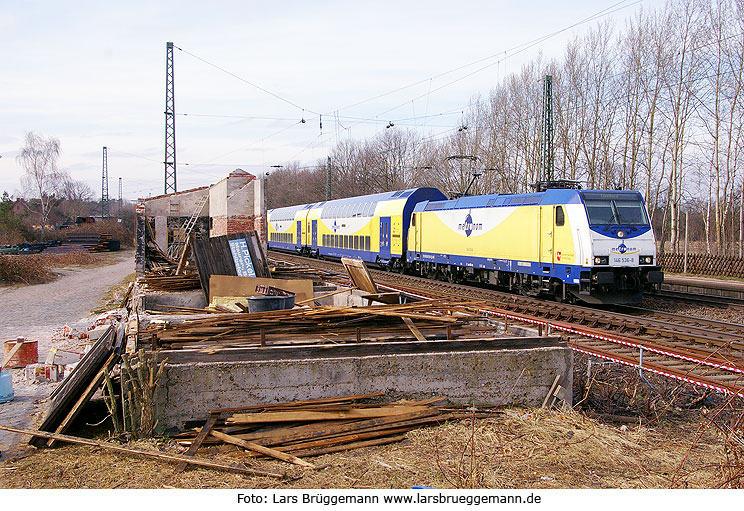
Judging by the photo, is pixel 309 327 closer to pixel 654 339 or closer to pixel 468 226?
pixel 654 339

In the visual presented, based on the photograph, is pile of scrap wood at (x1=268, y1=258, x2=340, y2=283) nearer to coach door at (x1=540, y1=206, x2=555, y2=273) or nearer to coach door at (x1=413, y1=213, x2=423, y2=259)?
coach door at (x1=540, y1=206, x2=555, y2=273)

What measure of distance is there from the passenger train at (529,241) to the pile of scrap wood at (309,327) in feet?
24.6

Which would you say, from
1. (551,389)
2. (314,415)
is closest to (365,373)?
(314,415)

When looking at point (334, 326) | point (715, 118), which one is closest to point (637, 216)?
point (334, 326)

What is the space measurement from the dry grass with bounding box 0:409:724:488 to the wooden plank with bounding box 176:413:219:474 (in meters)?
0.07

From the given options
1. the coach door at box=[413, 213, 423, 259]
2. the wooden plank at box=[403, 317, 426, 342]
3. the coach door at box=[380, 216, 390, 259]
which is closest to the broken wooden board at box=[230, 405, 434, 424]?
the wooden plank at box=[403, 317, 426, 342]

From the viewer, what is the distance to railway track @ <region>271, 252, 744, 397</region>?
8711 millimetres

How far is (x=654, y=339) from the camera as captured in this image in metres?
11.1

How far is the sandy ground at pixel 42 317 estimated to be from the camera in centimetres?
730

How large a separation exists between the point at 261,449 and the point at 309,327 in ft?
7.47

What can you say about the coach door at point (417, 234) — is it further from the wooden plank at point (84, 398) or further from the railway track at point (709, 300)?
the wooden plank at point (84, 398)

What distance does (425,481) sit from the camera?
16.5 ft

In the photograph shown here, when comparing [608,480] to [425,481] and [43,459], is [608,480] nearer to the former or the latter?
[425,481]

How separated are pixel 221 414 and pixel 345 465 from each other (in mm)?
1636
